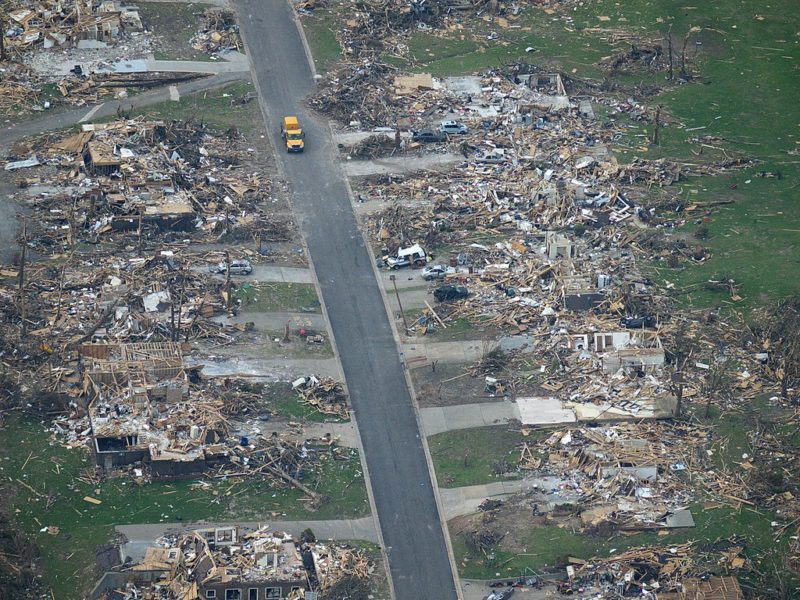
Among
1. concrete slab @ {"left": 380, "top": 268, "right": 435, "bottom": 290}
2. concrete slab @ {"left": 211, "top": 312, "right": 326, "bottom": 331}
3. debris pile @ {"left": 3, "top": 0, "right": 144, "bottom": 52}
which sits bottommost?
concrete slab @ {"left": 380, "top": 268, "right": 435, "bottom": 290}

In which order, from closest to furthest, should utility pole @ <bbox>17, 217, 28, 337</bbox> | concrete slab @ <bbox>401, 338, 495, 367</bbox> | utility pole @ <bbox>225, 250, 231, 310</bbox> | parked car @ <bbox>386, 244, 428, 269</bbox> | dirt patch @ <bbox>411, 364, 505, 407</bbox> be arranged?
dirt patch @ <bbox>411, 364, 505, 407</bbox> < utility pole @ <bbox>17, 217, 28, 337</bbox> < concrete slab @ <bbox>401, 338, 495, 367</bbox> < utility pole @ <bbox>225, 250, 231, 310</bbox> < parked car @ <bbox>386, 244, 428, 269</bbox>

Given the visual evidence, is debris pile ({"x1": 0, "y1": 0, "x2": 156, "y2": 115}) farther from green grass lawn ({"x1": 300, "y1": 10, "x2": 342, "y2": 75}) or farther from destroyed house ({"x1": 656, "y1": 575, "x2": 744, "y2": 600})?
destroyed house ({"x1": 656, "y1": 575, "x2": 744, "y2": 600})

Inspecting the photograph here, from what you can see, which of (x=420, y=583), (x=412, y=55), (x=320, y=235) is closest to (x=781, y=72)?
(x=412, y=55)

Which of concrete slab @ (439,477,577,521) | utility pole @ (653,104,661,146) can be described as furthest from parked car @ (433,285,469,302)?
utility pole @ (653,104,661,146)

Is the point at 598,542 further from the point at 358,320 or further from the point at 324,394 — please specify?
the point at 358,320

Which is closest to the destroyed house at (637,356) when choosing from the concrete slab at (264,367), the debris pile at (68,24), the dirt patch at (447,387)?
the dirt patch at (447,387)

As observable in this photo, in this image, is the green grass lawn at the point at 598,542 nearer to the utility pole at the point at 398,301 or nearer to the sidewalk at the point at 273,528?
the sidewalk at the point at 273,528
